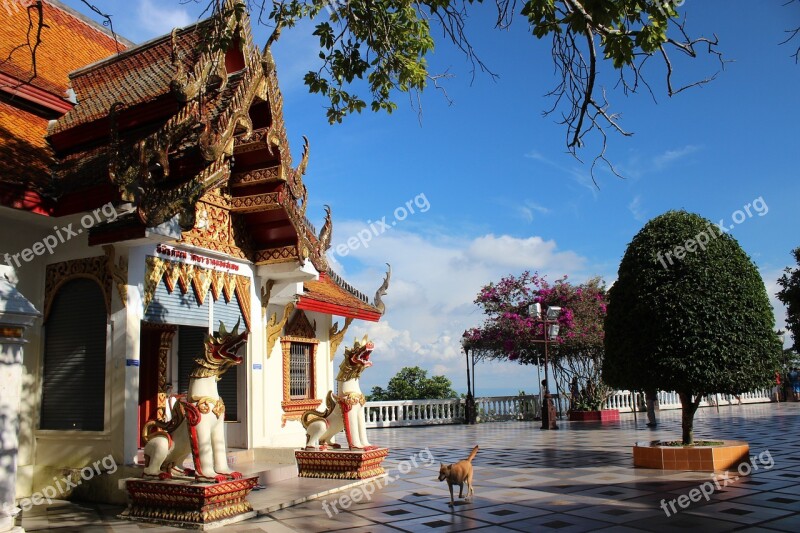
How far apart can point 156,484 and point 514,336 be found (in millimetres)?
16760

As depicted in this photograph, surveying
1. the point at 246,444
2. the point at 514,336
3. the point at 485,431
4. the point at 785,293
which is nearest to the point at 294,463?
the point at 246,444

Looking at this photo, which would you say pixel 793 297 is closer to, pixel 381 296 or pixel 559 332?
pixel 559 332

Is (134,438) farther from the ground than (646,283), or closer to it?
closer to it

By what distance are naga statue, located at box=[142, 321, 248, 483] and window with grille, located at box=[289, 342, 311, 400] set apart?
4.17m

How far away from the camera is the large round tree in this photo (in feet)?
29.5

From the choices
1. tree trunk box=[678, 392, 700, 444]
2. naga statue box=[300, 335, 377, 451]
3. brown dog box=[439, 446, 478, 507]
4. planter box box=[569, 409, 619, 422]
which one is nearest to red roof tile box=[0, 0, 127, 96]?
naga statue box=[300, 335, 377, 451]

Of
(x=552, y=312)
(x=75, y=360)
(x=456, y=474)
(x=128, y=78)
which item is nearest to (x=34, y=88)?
(x=128, y=78)

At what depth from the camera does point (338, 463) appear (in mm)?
8789

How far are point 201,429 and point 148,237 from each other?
2199 millimetres

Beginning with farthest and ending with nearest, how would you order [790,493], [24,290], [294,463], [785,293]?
[785,293], [294,463], [24,290], [790,493]

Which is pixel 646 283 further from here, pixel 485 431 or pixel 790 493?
pixel 485 431

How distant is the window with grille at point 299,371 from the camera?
10.9 meters

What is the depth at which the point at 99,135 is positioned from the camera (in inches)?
345

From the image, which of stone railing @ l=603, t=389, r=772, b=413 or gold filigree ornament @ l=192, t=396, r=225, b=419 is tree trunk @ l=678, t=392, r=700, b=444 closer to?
gold filigree ornament @ l=192, t=396, r=225, b=419
